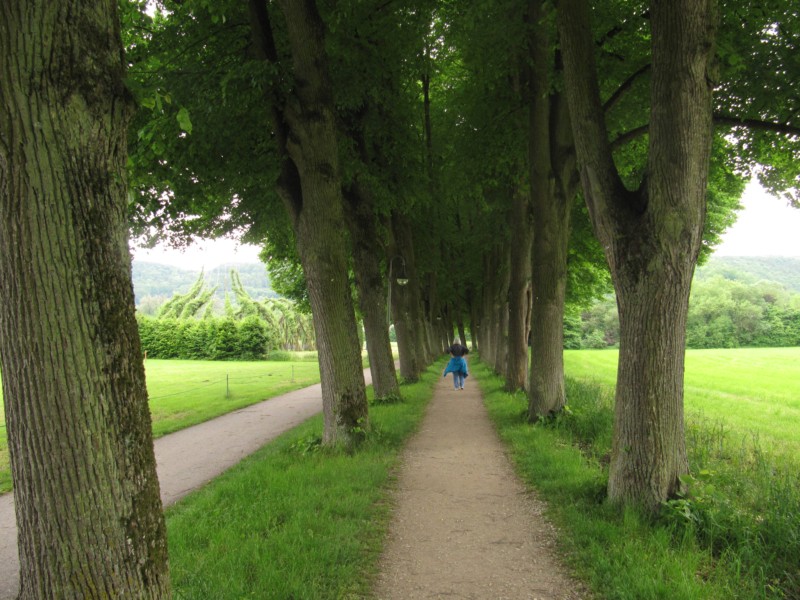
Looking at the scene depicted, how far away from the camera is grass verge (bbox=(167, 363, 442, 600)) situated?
12.3ft

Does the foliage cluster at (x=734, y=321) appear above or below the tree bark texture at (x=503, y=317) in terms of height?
below

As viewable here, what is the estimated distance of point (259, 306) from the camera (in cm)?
5547

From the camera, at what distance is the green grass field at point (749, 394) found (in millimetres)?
12087

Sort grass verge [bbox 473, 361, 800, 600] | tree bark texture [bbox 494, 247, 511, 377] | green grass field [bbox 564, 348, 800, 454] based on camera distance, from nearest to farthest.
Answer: grass verge [bbox 473, 361, 800, 600], green grass field [bbox 564, 348, 800, 454], tree bark texture [bbox 494, 247, 511, 377]

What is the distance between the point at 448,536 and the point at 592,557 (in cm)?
137

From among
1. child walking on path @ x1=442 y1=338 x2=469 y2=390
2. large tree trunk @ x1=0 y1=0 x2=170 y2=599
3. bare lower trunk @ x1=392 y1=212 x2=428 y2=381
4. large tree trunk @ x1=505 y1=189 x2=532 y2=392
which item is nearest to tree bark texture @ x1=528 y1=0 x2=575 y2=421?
large tree trunk @ x1=505 y1=189 x2=532 y2=392

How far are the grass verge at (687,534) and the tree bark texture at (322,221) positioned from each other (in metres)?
3.00

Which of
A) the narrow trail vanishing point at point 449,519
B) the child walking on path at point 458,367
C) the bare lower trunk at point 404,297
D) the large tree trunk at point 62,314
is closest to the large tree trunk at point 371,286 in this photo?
the narrow trail vanishing point at point 449,519

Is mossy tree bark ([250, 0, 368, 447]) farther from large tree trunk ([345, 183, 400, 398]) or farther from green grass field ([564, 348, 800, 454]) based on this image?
green grass field ([564, 348, 800, 454])

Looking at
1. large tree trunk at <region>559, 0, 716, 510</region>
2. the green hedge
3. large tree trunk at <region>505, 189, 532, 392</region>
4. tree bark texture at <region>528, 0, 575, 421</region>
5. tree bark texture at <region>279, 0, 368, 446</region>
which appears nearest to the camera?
large tree trunk at <region>559, 0, 716, 510</region>

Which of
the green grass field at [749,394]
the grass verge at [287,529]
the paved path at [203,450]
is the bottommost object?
the green grass field at [749,394]

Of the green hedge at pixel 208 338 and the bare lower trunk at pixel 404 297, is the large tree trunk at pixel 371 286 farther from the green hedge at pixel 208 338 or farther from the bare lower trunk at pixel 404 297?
the green hedge at pixel 208 338

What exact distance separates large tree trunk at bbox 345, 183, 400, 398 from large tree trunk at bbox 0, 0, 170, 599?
9.99m

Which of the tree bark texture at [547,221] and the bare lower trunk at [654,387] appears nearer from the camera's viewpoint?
the bare lower trunk at [654,387]
